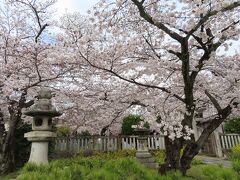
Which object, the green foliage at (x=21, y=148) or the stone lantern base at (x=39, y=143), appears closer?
the stone lantern base at (x=39, y=143)

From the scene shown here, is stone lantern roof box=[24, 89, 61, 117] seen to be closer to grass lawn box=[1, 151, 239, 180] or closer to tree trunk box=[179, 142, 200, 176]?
grass lawn box=[1, 151, 239, 180]

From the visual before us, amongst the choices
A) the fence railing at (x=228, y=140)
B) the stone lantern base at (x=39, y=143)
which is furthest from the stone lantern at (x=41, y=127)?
the fence railing at (x=228, y=140)

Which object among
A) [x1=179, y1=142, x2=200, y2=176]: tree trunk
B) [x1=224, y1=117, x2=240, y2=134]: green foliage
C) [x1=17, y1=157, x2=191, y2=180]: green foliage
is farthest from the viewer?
[x1=224, y1=117, x2=240, y2=134]: green foliage

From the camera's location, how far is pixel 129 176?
367 centimetres

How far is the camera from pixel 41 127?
24.8 ft

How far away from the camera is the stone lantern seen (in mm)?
7246

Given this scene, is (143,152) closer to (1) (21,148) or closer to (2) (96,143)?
(2) (96,143)

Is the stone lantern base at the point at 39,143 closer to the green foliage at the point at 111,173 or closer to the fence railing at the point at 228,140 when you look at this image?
the green foliage at the point at 111,173

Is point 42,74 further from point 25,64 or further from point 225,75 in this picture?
point 225,75

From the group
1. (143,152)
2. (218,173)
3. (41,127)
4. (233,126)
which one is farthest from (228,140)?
(218,173)

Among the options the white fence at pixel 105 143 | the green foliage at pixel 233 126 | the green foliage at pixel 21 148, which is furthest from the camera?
the green foliage at pixel 233 126

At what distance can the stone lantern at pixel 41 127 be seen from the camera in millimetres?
7246

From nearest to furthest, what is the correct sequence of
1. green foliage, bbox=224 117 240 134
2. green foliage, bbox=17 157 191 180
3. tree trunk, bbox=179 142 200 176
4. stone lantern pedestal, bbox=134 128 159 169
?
green foliage, bbox=17 157 191 180 → tree trunk, bbox=179 142 200 176 → stone lantern pedestal, bbox=134 128 159 169 → green foliage, bbox=224 117 240 134

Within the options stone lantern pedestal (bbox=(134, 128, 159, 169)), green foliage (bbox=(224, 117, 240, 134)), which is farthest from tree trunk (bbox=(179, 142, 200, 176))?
green foliage (bbox=(224, 117, 240, 134))
